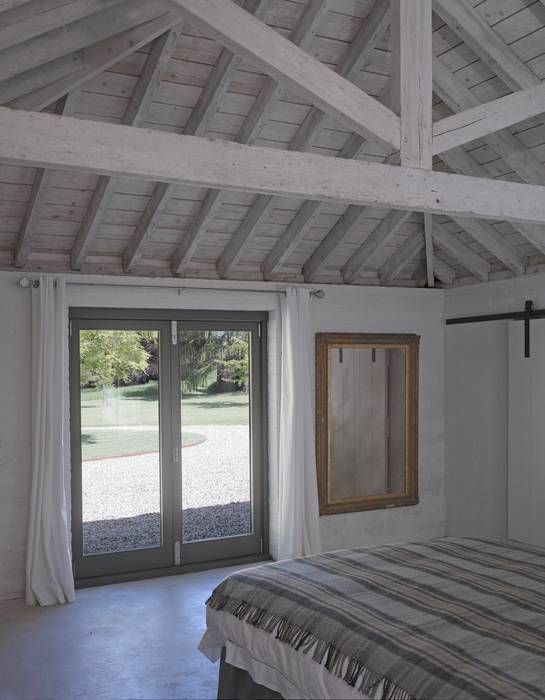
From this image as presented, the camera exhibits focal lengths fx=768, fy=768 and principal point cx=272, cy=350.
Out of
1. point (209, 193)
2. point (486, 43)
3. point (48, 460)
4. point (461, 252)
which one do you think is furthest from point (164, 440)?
point (486, 43)

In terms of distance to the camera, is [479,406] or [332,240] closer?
[332,240]

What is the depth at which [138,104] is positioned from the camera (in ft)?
13.9

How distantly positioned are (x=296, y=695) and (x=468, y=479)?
402cm

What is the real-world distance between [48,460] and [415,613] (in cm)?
313

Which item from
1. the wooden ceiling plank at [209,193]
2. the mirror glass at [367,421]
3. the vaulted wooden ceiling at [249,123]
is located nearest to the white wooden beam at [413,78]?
the vaulted wooden ceiling at [249,123]

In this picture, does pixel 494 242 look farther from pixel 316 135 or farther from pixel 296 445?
pixel 296 445

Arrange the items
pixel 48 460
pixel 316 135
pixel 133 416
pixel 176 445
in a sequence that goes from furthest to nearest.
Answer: pixel 176 445, pixel 133 416, pixel 48 460, pixel 316 135

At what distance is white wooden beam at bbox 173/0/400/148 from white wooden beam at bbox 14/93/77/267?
1377mm

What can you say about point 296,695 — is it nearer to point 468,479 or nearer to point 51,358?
point 51,358

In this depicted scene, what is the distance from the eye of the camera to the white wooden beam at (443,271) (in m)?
6.76

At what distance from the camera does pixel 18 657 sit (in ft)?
14.2

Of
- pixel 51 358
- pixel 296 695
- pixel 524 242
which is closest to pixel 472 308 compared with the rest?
pixel 524 242

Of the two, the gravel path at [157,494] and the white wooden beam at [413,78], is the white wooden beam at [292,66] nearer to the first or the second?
the white wooden beam at [413,78]

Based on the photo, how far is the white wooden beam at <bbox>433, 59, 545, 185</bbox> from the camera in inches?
182
